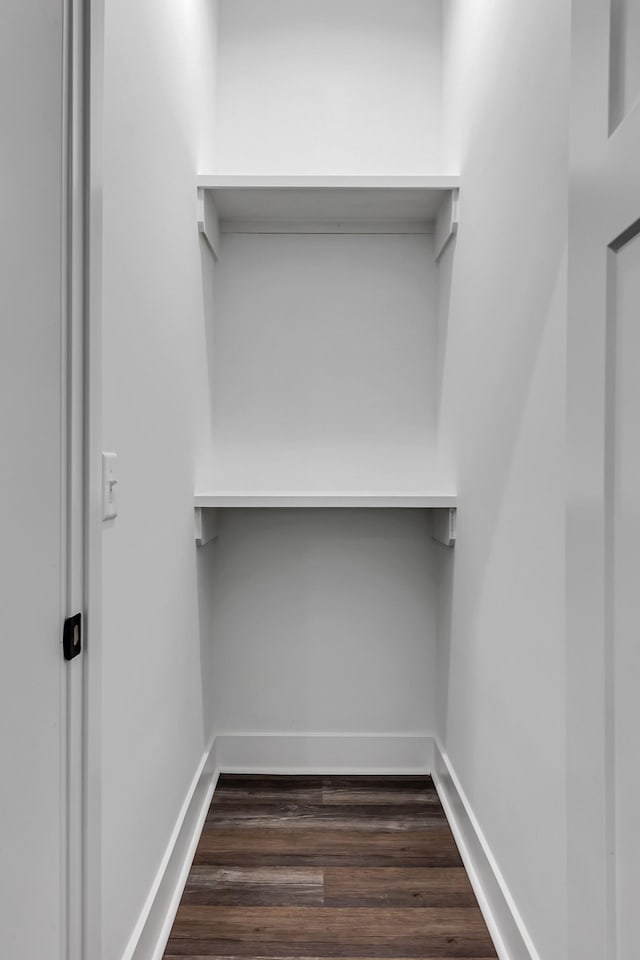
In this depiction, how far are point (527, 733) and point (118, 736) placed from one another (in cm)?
76

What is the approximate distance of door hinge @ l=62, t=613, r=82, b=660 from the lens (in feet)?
2.52

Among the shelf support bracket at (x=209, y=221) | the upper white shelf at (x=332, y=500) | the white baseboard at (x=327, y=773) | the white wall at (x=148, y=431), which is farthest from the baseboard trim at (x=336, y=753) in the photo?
the shelf support bracket at (x=209, y=221)

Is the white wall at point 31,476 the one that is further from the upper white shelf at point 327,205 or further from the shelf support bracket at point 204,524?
the upper white shelf at point 327,205

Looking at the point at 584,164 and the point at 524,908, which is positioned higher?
the point at 584,164

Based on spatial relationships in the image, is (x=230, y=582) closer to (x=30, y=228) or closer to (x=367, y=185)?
(x=367, y=185)

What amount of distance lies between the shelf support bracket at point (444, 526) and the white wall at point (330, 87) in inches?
45.9

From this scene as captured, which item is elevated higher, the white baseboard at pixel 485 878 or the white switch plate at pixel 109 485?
the white switch plate at pixel 109 485

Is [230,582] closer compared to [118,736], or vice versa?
[118,736]

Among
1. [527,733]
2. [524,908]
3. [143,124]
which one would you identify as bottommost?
[524,908]

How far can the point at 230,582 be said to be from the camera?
2117mm

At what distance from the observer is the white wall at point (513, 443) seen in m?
1.06

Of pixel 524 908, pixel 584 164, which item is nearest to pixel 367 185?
pixel 584 164

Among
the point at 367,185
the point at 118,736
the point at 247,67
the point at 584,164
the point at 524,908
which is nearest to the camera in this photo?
the point at 584,164

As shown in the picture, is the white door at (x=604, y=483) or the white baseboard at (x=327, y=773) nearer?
the white door at (x=604, y=483)
